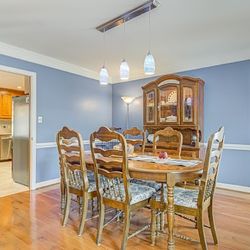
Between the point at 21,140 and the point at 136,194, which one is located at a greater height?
the point at 21,140

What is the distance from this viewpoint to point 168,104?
4008 mm

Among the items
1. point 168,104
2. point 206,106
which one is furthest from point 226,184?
point 168,104

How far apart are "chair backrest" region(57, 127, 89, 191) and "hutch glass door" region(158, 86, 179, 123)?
2138 millimetres

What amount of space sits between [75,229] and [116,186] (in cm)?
71

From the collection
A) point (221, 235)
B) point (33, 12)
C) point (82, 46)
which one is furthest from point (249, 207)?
point (33, 12)

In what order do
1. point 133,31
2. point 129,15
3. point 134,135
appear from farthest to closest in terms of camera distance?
point 134,135 → point 133,31 → point 129,15

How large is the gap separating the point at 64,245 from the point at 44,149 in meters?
2.25

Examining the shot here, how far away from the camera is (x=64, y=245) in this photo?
197 centimetres

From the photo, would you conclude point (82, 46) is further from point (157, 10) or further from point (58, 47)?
point (157, 10)

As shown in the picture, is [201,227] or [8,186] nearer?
[201,227]

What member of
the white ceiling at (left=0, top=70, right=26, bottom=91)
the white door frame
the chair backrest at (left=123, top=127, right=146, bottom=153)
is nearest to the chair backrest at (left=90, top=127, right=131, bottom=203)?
the chair backrest at (left=123, top=127, right=146, bottom=153)

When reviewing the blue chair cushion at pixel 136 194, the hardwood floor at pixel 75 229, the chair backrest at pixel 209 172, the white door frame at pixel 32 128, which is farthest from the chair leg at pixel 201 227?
the white door frame at pixel 32 128

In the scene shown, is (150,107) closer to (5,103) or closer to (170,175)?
(170,175)

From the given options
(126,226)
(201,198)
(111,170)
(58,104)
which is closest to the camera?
(201,198)
